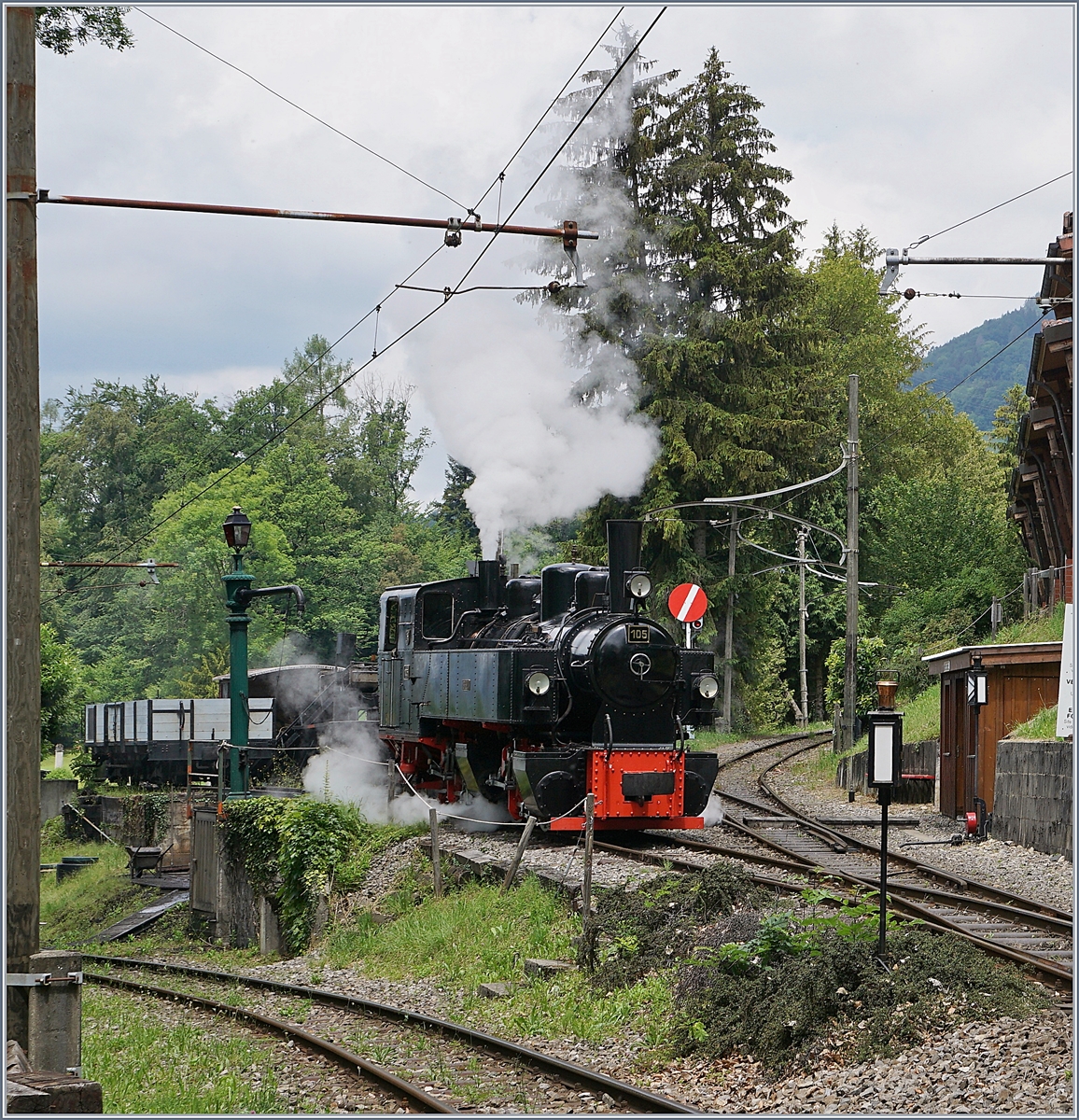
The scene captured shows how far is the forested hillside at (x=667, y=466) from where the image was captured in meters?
36.0

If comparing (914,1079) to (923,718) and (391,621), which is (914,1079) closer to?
(391,621)

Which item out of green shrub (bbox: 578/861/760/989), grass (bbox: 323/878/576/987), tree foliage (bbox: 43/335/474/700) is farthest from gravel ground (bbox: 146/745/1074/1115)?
tree foliage (bbox: 43/335/474/700)

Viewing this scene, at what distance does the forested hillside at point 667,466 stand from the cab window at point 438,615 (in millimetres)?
4109

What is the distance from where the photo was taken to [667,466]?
35.7 m

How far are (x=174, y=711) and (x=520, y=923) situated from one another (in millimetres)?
20456

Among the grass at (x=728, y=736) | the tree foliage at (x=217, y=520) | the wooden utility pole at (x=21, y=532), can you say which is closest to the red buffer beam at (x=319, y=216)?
the wooden utility pole at (x=21, y=532)

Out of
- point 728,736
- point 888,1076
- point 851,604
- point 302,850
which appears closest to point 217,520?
point 728,736

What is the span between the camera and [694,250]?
36.4 metres

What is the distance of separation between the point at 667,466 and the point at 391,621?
673 inches

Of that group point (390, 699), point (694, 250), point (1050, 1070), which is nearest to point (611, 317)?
point (694, 250)

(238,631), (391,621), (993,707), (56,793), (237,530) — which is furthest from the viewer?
(56,793)

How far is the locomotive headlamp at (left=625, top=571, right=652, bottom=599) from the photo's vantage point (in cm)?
1464

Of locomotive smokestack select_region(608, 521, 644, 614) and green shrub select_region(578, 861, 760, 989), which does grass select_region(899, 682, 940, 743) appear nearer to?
locomotive smokestack select_region(608, 521, 644, 614)

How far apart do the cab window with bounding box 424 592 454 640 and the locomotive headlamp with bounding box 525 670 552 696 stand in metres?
3.73
